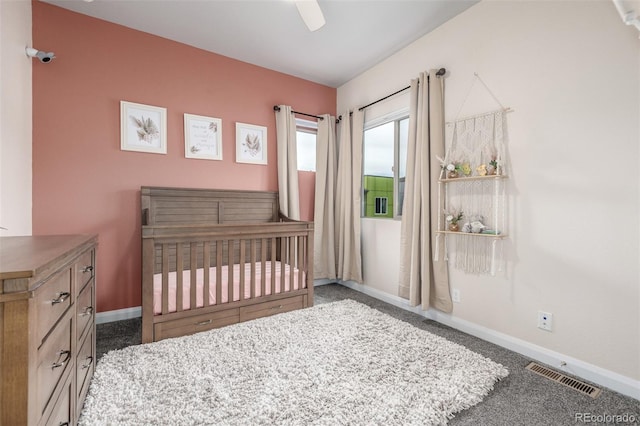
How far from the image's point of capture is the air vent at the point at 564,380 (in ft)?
5.23

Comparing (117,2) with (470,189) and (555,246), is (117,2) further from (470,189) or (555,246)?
(555,246)

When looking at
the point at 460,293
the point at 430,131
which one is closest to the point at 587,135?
the point at 430,131

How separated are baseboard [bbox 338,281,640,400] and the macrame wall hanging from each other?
1.47 ft

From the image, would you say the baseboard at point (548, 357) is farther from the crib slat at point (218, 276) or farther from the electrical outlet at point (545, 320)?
the crib slat at point (218, 276)

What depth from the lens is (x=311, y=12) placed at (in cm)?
191

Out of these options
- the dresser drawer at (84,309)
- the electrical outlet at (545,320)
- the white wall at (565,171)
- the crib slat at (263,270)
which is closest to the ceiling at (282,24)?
the white wall at (565,171)

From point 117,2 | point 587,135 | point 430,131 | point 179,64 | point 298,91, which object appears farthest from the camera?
point 298,91

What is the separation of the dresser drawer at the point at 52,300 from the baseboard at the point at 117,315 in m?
1.79

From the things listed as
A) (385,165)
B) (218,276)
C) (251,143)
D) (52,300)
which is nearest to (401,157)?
(385,165)

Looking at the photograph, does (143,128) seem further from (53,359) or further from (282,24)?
(53,359)

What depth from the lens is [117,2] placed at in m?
2.28

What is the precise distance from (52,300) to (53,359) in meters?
0.19

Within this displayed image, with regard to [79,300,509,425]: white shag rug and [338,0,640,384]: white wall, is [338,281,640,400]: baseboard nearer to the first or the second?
[338,0,640,384]: white wall

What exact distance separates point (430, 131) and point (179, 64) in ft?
7.94
